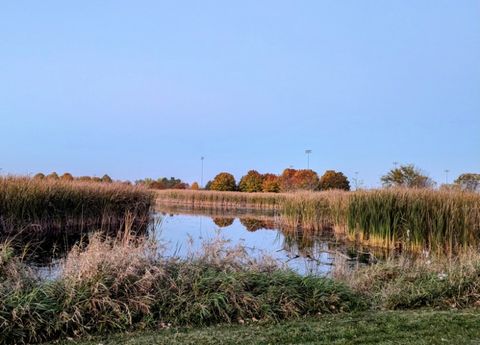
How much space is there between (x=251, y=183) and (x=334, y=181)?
635 inches

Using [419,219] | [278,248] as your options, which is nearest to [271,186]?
[278,248]

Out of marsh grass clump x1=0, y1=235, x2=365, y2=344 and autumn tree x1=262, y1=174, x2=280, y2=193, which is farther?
autumn tree x1=262, y1=174, x2=280, y2=193

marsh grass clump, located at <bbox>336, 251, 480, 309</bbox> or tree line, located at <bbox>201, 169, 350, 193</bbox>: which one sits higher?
tree line, located at <bbox>201, 169, 350, 193</bbox>

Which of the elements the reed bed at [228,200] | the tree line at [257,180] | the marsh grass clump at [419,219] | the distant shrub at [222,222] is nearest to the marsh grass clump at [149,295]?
the marsh grass clump at [419,219]

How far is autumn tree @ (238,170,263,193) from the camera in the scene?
6394cm

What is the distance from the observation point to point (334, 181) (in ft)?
169

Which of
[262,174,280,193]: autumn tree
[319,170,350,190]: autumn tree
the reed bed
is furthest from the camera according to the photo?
[262,174,280,193]: autumn tree

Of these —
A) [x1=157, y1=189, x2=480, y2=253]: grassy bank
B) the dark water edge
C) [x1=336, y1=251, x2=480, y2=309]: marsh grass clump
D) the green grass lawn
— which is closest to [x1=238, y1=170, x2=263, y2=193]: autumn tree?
the dark water edge

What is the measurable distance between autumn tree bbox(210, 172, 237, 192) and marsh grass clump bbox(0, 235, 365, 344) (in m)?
58.1

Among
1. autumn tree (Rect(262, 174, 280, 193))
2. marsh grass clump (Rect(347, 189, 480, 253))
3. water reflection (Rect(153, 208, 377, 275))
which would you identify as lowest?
water reflection (Rect(153, 208, 377, 275))

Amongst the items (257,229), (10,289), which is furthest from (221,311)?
(257,229)

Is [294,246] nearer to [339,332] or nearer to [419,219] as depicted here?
[419,219]

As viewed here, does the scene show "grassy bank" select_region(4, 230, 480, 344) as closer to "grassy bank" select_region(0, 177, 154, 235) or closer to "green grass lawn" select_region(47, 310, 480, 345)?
"green grass lawn" select_region(47, 310, 480, 345)

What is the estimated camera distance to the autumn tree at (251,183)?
63938 millimetres
